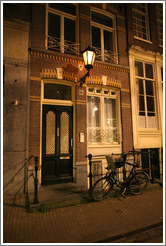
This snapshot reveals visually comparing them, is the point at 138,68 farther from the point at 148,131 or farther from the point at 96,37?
the point at 148,131

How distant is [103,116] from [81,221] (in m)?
4.39

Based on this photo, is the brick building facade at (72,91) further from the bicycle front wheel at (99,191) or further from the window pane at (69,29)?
the bicycle front wheel at (99,191)

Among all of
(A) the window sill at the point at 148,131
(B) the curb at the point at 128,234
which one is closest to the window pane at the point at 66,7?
(A) the window sill at the point at 148,131

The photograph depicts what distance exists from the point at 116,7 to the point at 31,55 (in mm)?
5670

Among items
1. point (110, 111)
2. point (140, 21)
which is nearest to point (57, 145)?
point (110, 111)

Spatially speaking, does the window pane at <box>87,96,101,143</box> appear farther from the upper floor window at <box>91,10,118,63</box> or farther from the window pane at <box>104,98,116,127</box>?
the upper floor window at <box>91,10,118,63</box>

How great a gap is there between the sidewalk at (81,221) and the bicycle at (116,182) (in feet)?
0.92

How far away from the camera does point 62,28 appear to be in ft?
20.7

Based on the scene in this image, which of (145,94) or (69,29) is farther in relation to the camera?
(145,94)

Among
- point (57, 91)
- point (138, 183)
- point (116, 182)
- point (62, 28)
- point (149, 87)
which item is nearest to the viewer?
point (116, 182)

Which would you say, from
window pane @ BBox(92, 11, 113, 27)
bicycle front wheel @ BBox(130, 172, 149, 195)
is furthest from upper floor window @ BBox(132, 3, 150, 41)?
bicycle front wheel @ BBox(130, 172, 149, 195)

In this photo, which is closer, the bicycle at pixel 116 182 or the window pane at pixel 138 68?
the bicycle at pixel 116 182

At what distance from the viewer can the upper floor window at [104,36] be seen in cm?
708

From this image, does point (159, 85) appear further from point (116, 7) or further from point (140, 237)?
point (140, 237)
